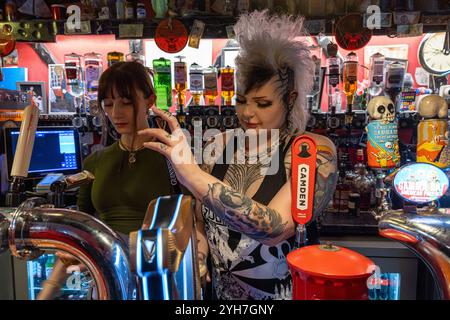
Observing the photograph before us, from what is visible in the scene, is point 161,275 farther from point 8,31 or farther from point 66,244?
point 8,31

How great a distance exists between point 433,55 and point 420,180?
8.90 feet

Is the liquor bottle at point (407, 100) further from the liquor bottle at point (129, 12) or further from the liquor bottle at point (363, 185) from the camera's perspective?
the liquor bottle at point (129, 12)

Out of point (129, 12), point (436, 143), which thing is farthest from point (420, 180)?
point (129, 12)

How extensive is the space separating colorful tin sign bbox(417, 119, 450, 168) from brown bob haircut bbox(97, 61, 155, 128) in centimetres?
154

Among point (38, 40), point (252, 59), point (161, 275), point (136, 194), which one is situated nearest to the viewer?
point (161, 275)

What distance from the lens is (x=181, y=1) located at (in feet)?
8.73

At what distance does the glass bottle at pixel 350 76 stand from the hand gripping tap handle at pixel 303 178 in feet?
7.43

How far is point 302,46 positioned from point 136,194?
83 cm

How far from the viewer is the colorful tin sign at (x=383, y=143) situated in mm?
2143

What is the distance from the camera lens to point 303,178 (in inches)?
22.3

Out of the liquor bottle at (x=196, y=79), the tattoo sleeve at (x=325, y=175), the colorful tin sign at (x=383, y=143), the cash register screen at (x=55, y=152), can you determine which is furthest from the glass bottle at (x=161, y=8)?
the tattoo sleeve at (x=325, y=175)

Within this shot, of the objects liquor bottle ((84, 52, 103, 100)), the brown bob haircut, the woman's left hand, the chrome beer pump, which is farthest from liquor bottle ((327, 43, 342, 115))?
the chrome beer pump
